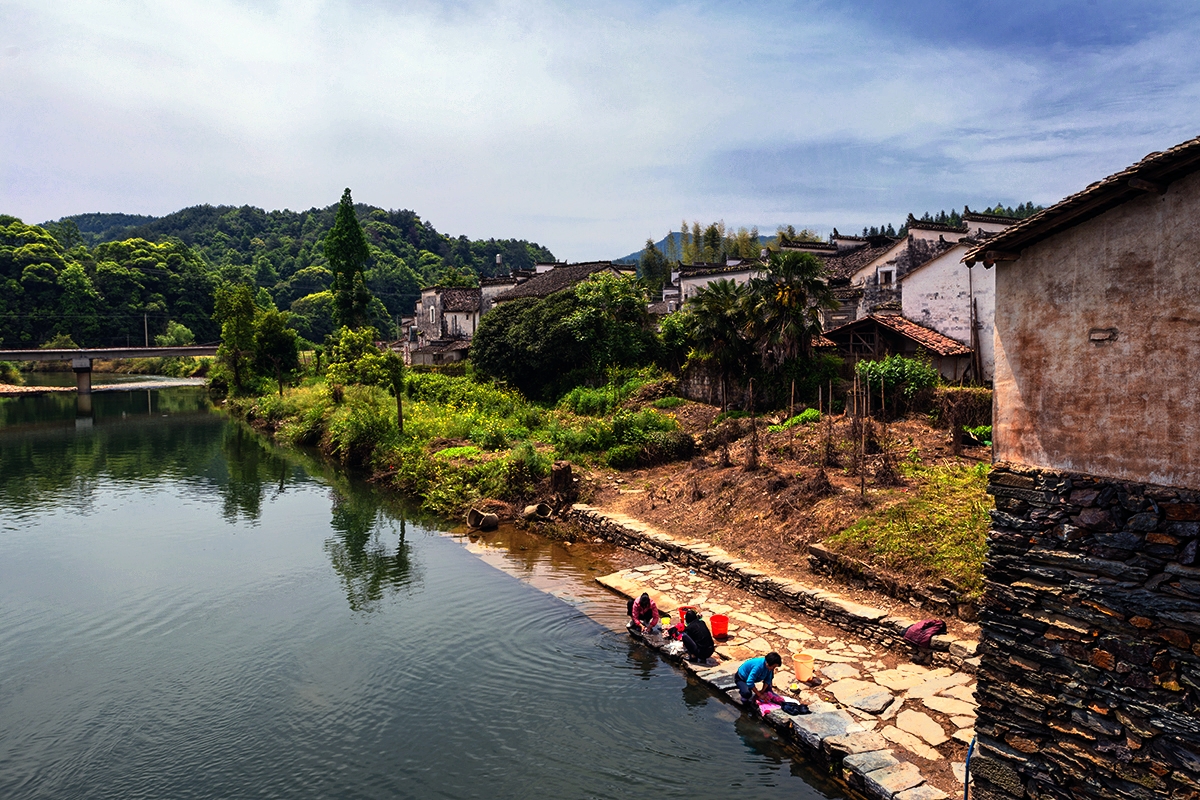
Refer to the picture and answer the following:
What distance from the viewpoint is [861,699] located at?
1051 centimetres

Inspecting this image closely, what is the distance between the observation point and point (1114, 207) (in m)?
6.79

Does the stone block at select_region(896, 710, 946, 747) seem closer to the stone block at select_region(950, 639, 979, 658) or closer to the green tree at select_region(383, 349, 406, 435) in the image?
the stone block at select_region(950, 639, 979, 658)

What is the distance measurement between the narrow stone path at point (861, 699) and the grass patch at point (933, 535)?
1.70 metres

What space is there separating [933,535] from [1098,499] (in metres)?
7.06

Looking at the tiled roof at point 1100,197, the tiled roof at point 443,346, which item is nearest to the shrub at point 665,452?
the tiled roof at point 1100,197

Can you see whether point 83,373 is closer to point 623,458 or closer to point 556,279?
point 556,279

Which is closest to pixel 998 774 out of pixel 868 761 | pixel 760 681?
pixel 868 761

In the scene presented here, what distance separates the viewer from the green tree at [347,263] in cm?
5494

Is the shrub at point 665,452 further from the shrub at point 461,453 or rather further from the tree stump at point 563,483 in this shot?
the shrub at point 461,453

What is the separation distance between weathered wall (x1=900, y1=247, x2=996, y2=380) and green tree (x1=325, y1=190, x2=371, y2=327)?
40778mm

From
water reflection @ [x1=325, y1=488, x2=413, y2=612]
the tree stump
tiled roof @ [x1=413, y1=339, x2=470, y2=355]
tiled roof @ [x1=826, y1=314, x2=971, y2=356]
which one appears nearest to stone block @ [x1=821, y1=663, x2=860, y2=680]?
water reflection @ [x1=325, y1=488, x2=413, y2=612]

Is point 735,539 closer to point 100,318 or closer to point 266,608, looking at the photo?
point 266,608

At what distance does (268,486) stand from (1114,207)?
28.7 meters

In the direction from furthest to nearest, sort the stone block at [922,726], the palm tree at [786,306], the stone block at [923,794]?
the palm tree at [786,306], the stone block at [922,726], the stone block at [923,794]
